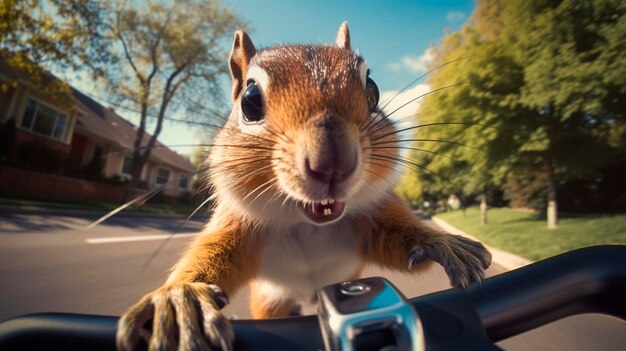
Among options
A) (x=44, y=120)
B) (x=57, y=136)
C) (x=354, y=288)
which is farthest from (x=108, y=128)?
(x=354, y=288)

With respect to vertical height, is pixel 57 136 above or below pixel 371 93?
above

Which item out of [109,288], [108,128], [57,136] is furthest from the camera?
[108,128]

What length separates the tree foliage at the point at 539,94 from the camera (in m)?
2.56

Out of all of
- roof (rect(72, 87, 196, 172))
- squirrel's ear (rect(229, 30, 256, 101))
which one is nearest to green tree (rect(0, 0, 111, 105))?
roof (rect(72, 87, 196, 172))

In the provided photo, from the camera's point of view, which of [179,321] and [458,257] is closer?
[179,321]

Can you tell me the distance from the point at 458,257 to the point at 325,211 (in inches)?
16.5

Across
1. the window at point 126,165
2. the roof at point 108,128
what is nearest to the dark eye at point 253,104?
the roof at point 108,128

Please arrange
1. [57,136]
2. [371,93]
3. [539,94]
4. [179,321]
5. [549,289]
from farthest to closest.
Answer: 1. [57,136]
2. [539,94]
3. [371,93]
4. [179,321]
5. [549,289]

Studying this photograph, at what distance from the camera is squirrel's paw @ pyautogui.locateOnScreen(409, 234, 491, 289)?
88 cm

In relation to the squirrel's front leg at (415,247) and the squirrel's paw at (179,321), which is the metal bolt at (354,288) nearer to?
the squirrel's paw at (179,321)

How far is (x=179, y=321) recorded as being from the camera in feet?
2.18

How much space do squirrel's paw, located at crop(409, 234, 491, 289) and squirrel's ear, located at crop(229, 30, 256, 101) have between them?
1042mm

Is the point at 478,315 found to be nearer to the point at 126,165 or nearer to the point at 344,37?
the point at 344,37

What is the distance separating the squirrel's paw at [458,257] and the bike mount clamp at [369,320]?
0.50 m
